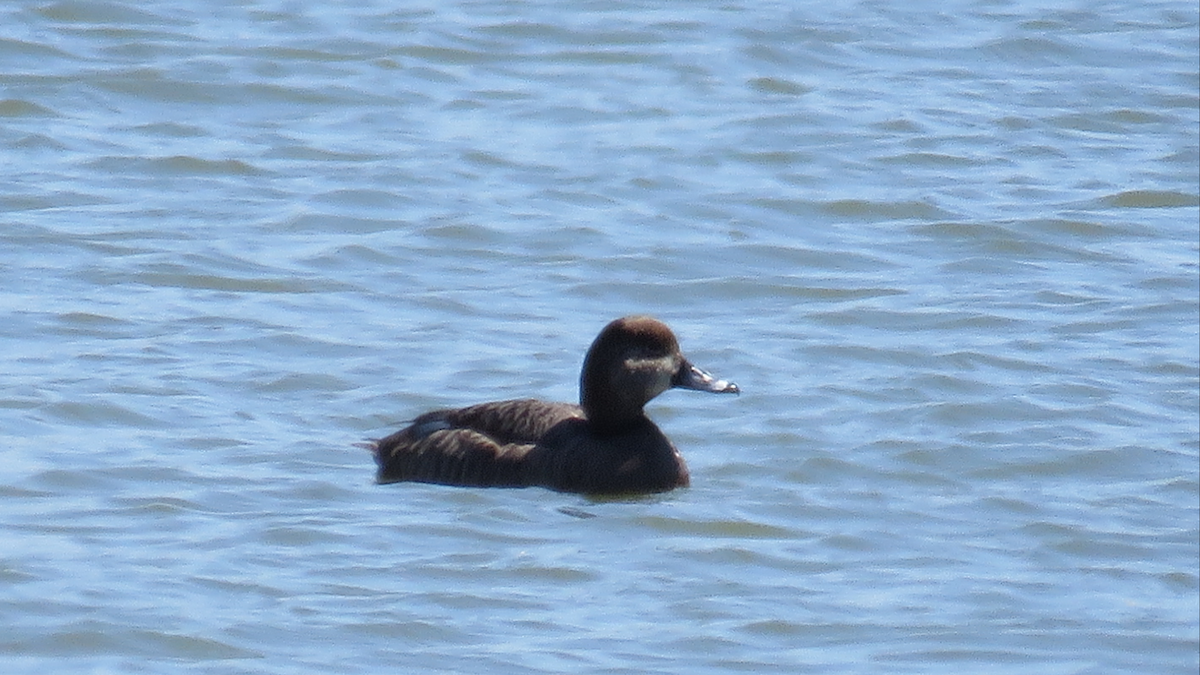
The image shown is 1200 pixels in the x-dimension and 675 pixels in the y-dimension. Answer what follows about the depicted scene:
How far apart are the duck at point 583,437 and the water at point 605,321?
0.40ft

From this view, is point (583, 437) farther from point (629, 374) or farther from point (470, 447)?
point (470, 447)

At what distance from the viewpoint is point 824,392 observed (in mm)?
11727

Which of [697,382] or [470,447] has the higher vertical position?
[697,382]

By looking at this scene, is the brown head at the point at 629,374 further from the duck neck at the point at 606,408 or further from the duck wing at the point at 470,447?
the duck wing at the point at 470,447

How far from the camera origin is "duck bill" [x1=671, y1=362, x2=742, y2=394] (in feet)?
35.6

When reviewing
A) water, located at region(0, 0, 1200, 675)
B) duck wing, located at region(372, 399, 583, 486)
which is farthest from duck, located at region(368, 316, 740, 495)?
water, located at region(0, 0, 1200, 675)

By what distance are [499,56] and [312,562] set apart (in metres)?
10.5

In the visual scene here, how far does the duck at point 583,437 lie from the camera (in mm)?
10484

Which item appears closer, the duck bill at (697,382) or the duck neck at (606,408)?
the duck neck at (606,408)

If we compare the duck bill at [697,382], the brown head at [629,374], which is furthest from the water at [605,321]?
the brown head at [629,374]

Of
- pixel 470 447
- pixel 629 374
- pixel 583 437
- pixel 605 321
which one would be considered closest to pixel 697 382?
pixel 629 374

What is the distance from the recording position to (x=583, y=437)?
10.7 meters

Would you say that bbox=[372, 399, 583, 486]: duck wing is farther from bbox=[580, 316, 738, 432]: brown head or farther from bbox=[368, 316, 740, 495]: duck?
bbox=[580, 316, 738, 432]: brown head

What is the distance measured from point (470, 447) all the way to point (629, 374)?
72 cm
